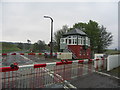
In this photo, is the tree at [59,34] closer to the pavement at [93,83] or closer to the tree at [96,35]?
the tree at [96,35]

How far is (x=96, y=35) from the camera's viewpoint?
30422mm

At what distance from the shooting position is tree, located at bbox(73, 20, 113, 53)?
1192 inches

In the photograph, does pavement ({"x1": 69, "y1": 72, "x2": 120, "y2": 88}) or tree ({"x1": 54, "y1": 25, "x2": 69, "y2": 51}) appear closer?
pavement ({"x1": 69, "y1": 72, "x2": 120, "y2": 88})

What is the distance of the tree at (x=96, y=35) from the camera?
1192 inches

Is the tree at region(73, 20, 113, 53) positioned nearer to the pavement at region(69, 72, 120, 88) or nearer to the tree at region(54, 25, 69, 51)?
the tree at region(54, 25, 69, 51)

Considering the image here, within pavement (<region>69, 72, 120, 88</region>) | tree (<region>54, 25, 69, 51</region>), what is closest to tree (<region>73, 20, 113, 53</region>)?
tree (<region>54, 25, 69, 51</region>)

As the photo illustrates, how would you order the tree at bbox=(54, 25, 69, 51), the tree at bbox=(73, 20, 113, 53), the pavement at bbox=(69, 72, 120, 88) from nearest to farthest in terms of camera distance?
the pavement at bbox=(69, 72, 120, 88) → the tree at bbox=(73, 20, 113, 53) → the tree at bbox=(54, 25, 69, 51)

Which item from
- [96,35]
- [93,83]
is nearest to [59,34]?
[96,35]

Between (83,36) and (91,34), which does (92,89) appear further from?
(91,34)

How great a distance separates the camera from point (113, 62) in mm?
7898

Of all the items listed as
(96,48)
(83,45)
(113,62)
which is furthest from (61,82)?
(96,48)

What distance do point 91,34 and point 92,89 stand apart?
2829 centimetres

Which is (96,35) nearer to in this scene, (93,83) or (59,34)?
(59,34)

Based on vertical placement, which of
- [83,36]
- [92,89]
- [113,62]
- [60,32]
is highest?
[60,32]
